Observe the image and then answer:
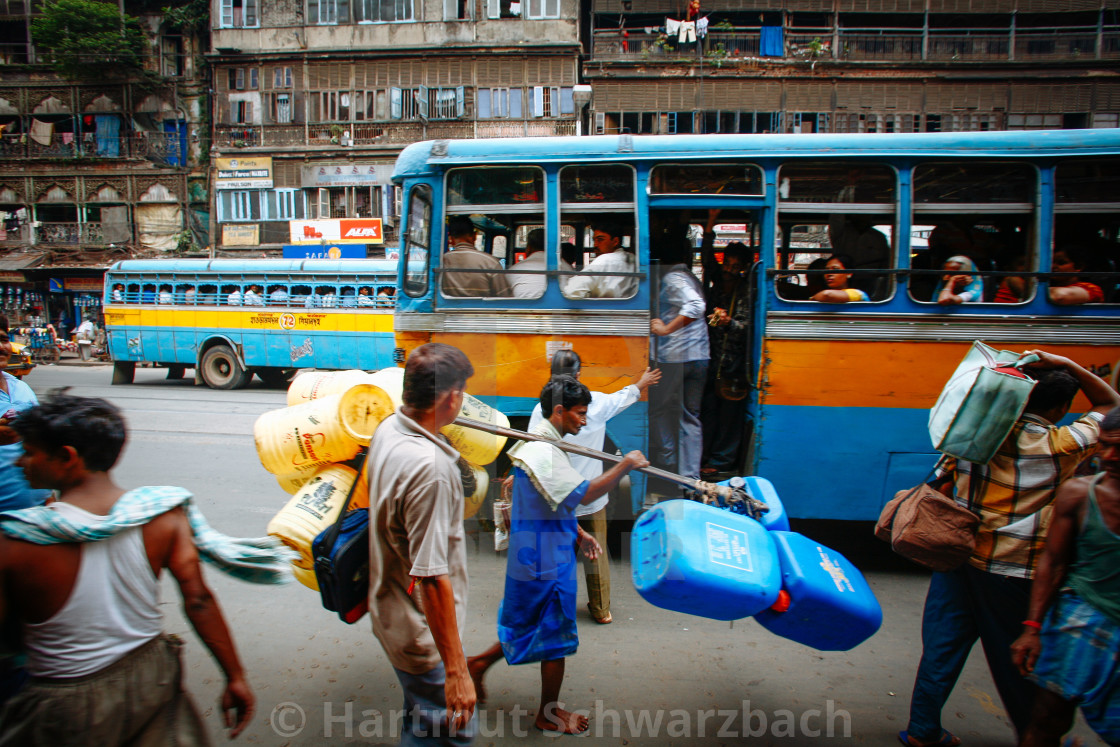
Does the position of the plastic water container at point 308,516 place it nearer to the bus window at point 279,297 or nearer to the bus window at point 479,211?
the bus window at point 479,211

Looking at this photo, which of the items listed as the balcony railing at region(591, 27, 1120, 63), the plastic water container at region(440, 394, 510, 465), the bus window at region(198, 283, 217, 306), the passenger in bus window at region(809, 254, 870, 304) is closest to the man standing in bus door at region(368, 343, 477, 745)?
the plastic water container at region(440, 394, 510, 465)

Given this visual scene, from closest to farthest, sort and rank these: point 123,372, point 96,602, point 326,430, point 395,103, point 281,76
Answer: point 96,602 < point 326,430 < point 123,372 < point 395,103 < point 281,76

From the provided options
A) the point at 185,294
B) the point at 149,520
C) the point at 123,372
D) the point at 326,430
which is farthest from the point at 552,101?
the point at 149,520

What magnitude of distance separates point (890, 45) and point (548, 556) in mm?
23312

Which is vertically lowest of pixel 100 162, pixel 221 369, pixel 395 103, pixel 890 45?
pixel 221 369

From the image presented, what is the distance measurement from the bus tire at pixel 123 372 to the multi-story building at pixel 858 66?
1595 centimetres

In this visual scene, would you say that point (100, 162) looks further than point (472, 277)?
Yes

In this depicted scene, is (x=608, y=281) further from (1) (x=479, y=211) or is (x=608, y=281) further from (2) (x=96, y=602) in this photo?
(2) (x=96, y=602)

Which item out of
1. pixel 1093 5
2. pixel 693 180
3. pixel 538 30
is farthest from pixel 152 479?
pixel 1093 5

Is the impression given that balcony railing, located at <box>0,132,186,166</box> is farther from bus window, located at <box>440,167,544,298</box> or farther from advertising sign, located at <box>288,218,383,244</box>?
bus window, located at <box>440,167,544,298</box>

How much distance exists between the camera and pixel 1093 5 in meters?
18.5

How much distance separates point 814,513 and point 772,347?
1.23m

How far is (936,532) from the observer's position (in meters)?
2.27

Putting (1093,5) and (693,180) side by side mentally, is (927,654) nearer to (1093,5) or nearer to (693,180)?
(693,180)
